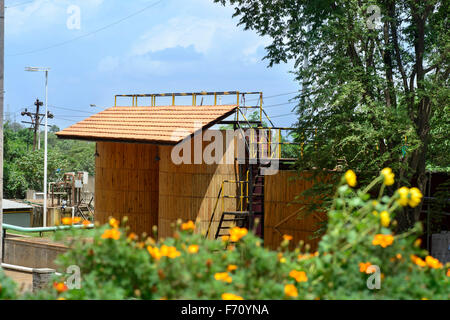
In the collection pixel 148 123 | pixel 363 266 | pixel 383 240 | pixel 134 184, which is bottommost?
pixel 363 266

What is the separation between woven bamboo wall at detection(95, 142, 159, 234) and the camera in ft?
62.8

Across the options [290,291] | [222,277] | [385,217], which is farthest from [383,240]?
[222,277]

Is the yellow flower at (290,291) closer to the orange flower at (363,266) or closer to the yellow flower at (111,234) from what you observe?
the orange flower at (363,266)

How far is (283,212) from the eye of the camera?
1923 centimetres

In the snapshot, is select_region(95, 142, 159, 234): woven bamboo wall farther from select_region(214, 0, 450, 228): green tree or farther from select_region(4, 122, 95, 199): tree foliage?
select_region(4, 122, 95, 199): tree foliage

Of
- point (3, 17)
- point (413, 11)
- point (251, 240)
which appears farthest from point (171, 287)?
point (413, 11)

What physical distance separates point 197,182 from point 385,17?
278 inches

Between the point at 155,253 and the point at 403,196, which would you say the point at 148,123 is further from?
the point at 403,196

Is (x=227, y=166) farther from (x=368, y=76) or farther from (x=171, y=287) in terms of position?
(x=171, y=287)

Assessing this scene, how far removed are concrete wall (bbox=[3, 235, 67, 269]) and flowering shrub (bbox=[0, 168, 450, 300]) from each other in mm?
13610

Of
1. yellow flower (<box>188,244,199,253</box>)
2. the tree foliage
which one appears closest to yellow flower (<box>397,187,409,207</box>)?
yellow flower (<box>188,244,199,253</box>)

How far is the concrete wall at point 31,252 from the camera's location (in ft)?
62.3

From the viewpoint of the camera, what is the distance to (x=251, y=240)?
5109mm

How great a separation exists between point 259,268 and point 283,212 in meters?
14.4
